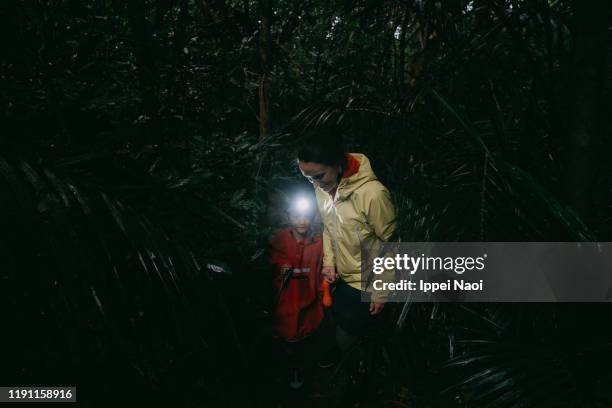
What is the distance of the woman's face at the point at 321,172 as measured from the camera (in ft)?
6.17

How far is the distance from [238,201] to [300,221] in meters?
0.56

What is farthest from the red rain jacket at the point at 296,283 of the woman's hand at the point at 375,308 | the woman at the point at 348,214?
the woman's hand at the point at 375,308

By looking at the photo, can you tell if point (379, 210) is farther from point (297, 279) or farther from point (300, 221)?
point (297, 279)

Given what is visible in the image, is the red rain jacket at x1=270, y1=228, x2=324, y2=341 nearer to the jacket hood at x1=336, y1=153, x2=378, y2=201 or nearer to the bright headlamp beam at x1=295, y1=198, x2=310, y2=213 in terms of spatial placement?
the bright headlamp beam at x1=295, y1=198, x2=310, y2=213

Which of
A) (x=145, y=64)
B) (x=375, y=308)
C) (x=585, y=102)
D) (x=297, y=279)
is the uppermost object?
(x=145, y=64)

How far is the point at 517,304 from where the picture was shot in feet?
A: 4.05

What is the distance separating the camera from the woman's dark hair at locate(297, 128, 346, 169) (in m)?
1.85

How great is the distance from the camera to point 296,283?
2447 mm

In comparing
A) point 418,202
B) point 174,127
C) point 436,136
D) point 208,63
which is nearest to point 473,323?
point 418,202

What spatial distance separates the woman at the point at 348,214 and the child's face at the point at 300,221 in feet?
0.62

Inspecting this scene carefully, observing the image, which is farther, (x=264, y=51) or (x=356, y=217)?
(x=264, y=51)

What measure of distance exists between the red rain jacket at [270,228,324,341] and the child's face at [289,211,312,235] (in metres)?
0.04

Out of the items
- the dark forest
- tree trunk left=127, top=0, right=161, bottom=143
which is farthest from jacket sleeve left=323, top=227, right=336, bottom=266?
tree trunk left=127, top=0, right=161, bottom=143

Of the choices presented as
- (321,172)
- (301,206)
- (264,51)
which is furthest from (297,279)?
(264,51)
